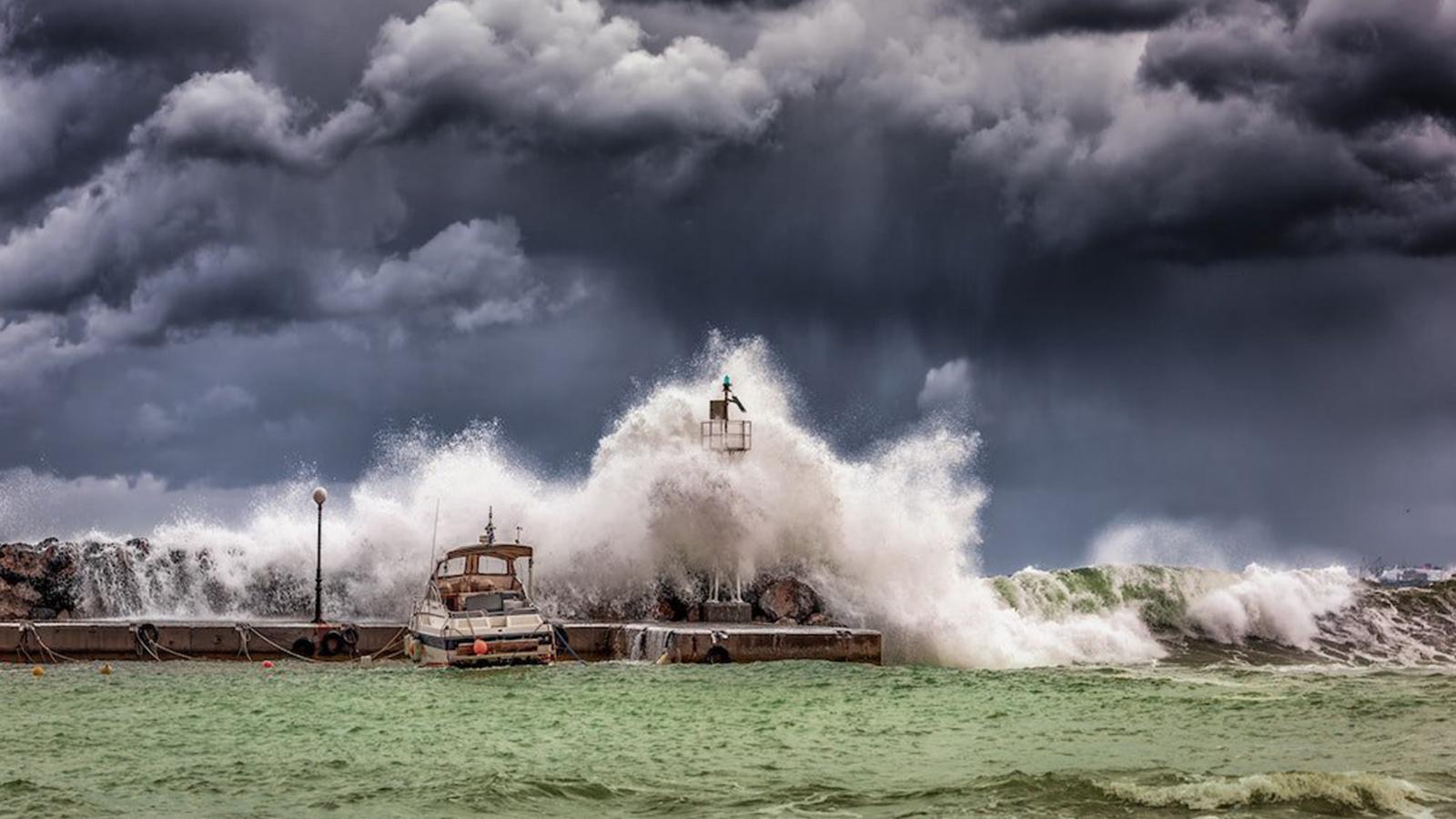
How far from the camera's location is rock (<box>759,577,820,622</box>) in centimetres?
4178

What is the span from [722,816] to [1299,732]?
10.2 m

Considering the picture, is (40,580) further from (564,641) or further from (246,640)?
(564,641)

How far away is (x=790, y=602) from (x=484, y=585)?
9.06 m

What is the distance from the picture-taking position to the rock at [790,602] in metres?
41.8

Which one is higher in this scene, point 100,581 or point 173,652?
point 100,581

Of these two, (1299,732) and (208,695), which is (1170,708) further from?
(208,695)

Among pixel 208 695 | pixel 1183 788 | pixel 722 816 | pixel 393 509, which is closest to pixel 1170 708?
pixel 1183 788

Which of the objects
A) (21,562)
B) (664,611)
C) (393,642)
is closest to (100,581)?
(21,562)

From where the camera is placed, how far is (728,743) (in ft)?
71.0

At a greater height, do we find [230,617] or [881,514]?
[881,514]

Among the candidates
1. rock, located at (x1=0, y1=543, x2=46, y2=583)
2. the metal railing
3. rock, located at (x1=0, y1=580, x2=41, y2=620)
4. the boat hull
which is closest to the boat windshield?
the boat hull

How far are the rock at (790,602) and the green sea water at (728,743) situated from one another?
26.1 feet

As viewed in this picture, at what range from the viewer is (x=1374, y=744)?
66.4ft

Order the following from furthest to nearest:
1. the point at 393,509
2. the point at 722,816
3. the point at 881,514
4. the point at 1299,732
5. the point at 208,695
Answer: the point at 393,509 < the point at 881,514 < the point at 208,695 < the point at 1299,732 < the point at 722,816
